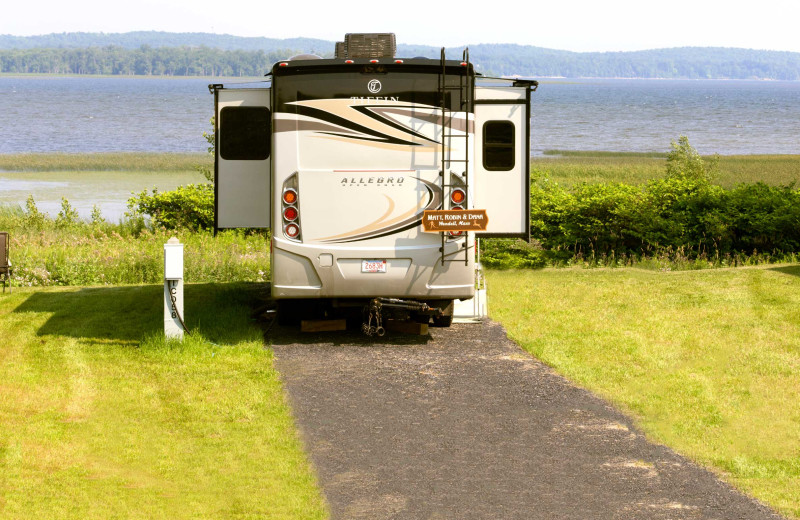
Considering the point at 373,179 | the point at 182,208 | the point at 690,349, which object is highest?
the point at 373,179

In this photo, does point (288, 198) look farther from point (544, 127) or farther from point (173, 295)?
point (544, 127)

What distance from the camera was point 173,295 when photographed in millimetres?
11609

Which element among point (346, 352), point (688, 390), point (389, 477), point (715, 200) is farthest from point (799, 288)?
point (389, 477)

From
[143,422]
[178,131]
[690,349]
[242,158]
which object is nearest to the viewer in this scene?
[143,422]

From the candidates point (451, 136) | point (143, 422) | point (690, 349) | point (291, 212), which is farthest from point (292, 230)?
point (690, 349)

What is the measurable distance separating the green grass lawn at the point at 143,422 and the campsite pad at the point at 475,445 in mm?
351

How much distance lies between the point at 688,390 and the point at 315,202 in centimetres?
432

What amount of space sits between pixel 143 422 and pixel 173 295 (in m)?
2.88

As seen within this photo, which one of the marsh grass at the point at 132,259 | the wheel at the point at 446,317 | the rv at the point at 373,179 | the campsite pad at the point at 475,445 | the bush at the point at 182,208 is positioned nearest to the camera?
the campsite pad at the point at 475,445

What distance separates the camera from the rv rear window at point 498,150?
12.3 metres

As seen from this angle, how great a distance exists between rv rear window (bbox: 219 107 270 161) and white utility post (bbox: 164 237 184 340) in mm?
1412

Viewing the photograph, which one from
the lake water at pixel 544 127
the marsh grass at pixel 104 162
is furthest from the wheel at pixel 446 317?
the lake water at pixel 544 127

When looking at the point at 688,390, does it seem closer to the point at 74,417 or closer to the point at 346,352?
the point at 346,352

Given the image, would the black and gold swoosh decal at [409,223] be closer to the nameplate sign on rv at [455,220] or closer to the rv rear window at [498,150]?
the nameplate sign on rv at [455,220]
